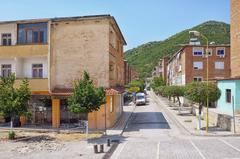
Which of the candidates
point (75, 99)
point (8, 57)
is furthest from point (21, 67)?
point (75, 99)

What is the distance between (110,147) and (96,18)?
13.0 meters

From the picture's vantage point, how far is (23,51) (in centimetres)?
2881

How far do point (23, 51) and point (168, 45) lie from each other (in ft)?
428

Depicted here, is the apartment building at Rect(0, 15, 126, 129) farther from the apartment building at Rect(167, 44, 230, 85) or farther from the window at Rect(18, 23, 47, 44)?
the apartment building at Rect(167, 44, 230, 85)

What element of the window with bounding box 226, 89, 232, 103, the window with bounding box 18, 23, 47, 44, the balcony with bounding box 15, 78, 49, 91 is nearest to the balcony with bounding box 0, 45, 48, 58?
the window with bounding box 18, 23, 47, 44

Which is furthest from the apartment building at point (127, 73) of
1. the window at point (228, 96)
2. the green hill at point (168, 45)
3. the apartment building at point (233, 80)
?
the window at point (228, 96)

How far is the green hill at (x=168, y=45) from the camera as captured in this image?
121350 millimetres

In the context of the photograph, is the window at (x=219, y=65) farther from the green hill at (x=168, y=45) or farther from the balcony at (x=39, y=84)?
the green hill at (x=168, y=45)

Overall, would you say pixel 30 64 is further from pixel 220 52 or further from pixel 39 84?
pixel 220 52

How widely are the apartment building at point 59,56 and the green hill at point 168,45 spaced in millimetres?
87868

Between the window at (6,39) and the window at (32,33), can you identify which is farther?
the window at (6,39)

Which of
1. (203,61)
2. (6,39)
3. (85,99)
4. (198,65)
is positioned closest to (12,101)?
(85,99)

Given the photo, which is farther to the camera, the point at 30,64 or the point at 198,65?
the point at 198,65

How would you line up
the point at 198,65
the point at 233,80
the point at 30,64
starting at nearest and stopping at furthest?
1. the point at 30,64
2. the point at 233,80
3. the point at 198,65
